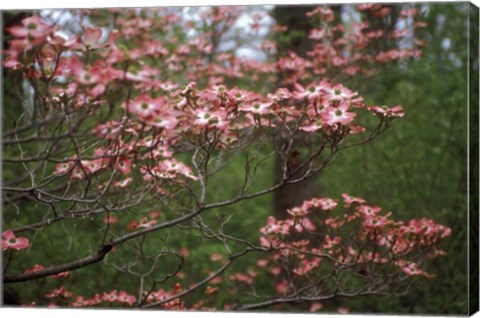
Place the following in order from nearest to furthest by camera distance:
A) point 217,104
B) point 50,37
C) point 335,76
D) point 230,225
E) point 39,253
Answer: point 50,37, point 217,104, point 335,76, point 39,253, point 230,225

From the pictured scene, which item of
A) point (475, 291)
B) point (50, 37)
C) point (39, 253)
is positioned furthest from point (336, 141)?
point (39, 253)

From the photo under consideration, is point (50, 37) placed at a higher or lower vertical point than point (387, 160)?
higher

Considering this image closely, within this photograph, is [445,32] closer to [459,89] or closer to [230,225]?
[459,89]

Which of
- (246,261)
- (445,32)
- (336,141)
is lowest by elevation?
(246,261)

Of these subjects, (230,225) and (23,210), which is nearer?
(23,210)

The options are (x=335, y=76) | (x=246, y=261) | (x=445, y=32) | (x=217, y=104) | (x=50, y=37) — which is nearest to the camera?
(x=50, y=37)

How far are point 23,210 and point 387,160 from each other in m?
2.29

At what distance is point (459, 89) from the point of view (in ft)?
15.2

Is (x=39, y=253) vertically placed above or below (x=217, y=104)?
below

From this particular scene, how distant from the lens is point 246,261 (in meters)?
5.79

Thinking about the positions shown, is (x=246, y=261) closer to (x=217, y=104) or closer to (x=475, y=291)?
(x=475, y=291)

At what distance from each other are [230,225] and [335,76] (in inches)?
92.0

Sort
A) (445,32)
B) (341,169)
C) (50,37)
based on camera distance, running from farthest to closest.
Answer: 1. (341,169)
2. (445,32)
3. (50,37)

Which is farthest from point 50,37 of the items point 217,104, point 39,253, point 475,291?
point 39,253
